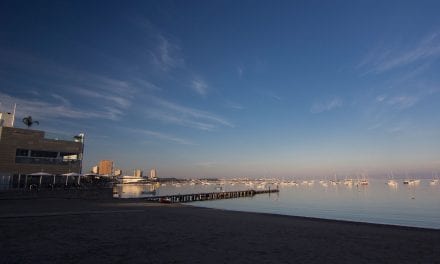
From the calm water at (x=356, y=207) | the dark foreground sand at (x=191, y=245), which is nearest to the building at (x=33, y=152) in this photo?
the calm water at (x=356, y=207)

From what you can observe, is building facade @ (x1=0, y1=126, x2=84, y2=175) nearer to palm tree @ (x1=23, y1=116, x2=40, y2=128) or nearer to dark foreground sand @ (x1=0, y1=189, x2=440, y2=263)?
palm tree @ (x1=23, y1=116, x2=40, y2=128)

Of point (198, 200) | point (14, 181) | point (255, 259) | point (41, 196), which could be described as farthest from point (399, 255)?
point (198, 200)

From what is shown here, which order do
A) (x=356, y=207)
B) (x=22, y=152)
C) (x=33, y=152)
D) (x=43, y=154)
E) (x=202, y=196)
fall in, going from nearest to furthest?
(x=22, y=152)
(x=33, y=152)
(x=43, y=154)
(x=356, y=207)
(x=202, y=196)

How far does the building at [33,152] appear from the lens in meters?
49.3

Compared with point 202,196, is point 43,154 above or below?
above

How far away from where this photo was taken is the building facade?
49.3 meters

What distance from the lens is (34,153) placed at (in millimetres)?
53125

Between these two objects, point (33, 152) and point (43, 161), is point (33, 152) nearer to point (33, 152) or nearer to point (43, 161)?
point (33, 152)

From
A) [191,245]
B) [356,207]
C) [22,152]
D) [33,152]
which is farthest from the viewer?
[356,207]

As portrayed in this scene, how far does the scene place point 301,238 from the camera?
14688 millimetres

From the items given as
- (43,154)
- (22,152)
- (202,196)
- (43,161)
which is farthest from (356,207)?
(22,152)

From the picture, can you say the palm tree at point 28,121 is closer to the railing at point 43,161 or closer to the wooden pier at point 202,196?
the railing at point 43,161

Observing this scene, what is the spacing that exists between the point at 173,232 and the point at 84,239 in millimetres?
4089

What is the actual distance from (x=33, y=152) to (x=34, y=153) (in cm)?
26
